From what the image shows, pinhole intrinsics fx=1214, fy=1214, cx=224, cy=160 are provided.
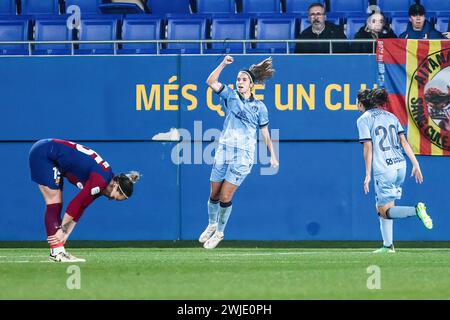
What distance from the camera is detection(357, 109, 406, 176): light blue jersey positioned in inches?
593

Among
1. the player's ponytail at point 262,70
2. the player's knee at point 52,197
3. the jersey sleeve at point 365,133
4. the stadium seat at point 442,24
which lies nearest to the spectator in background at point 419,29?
the stadium seat at point 442,24

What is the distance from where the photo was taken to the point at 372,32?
59.3ft

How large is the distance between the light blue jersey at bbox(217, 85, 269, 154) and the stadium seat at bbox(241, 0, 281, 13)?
3.89 metres

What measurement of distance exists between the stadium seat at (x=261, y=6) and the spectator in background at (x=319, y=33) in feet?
5.14

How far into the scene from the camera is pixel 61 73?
60.2ft

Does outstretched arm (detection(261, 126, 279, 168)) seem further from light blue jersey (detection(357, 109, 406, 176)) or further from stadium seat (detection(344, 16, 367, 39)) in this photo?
stadium seat (detection(344, 16, 367, 39))

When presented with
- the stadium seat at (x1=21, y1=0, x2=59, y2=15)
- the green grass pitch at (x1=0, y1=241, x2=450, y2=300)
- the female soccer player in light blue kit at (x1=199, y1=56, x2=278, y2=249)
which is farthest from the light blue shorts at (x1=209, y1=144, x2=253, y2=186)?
the stadium seat at (x1=21, y1=0, x2=59, y2=15)

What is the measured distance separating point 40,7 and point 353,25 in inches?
210

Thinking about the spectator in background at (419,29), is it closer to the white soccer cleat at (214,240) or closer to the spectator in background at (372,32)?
the spectator in background at (372,32)

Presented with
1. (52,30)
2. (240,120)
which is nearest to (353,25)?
(240,120)

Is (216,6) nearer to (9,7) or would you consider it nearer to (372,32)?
(372,32)

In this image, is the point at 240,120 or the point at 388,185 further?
the point at 240,120

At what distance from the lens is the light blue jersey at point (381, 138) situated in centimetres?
1506

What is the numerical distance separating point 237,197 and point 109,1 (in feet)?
14.4
